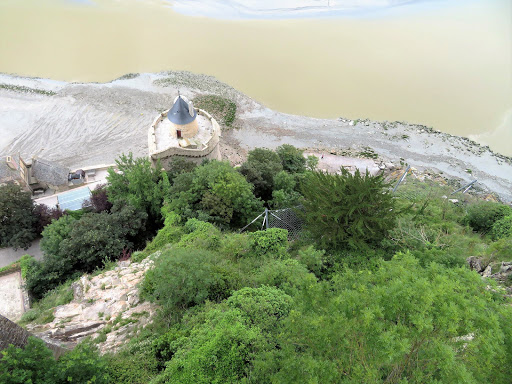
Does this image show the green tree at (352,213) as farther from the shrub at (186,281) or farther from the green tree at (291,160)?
the green tree at (291,160)

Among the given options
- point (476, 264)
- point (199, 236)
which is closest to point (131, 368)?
point (199, 236)

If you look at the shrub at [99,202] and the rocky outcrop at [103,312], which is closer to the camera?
the rocky outcrop at [103,312]

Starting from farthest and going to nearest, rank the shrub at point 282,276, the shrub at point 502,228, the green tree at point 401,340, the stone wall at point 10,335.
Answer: the shrub at point 502,228 → the shrub at point 282,276 → the stone wall at point 10,335 → the green tree at point 401,340

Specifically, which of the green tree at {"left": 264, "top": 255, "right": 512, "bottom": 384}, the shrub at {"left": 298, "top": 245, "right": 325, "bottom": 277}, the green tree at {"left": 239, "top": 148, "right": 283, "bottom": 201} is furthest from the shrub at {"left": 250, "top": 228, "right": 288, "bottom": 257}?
the green tree at {"left": 239, "top": 148, "right": 283, "bottom": 201}

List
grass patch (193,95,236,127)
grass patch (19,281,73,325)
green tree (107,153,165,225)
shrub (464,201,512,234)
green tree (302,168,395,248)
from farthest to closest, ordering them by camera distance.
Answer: grass patch (193,95,236,127) → green tree (107,153,165,225) → shrub (464,201,512,234) → green tree (302,168,395,248) → grass patch (19,281,73,325)

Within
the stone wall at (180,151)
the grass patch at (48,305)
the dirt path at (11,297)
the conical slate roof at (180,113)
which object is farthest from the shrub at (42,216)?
the conical slate roof at (180,113)

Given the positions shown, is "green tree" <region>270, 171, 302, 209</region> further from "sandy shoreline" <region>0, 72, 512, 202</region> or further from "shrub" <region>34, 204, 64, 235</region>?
"shrub" <region>34, 204, 64, 235</region>

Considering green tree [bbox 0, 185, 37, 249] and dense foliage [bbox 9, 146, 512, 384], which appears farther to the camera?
green tree [bbox 0, 185, 37, 249]
